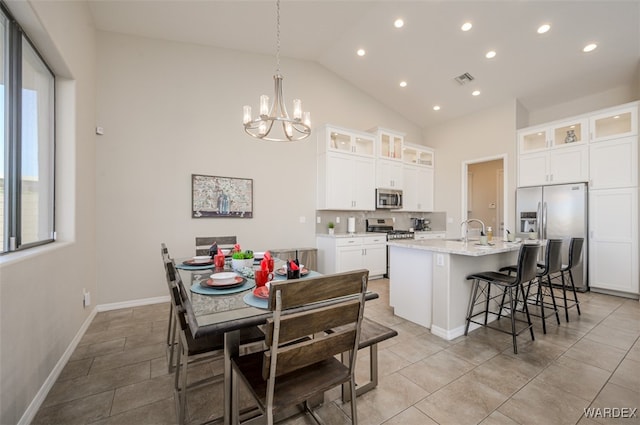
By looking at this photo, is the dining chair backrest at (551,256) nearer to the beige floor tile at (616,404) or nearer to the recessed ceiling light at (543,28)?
the beige floor tile at (616,404)

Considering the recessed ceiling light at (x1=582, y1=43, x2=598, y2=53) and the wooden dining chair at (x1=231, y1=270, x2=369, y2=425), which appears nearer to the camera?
the wooden dining chair at (x1=231, y1=270, x2=369, y2=425)

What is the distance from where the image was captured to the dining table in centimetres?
117

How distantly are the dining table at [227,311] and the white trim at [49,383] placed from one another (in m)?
1.08

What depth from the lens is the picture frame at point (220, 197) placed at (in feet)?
13.1

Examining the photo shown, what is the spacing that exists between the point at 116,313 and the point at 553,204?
6.69 meters

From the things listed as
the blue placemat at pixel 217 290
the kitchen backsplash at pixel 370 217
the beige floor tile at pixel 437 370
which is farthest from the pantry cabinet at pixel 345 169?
the blue placemat at pixel 217 290

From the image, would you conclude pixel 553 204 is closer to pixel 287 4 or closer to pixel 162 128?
pixel 287 4

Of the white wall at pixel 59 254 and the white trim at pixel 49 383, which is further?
the white trim at pixel 49 383

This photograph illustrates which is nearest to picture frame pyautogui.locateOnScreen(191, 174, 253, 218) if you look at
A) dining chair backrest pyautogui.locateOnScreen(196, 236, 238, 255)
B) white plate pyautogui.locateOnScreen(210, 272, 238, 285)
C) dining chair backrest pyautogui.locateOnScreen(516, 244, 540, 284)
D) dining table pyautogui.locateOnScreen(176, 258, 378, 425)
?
dining chair backrest pyautogui.locateOnScreen(196, 236, 238, 255)

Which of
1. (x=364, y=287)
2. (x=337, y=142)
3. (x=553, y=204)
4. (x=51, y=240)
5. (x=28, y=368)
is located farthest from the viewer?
(x=337, y=142)

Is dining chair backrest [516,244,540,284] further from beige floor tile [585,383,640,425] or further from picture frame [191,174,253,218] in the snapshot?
picture frame [191,174,253,218]

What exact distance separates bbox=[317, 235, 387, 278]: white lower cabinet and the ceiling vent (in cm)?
310

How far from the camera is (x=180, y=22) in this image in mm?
A: 3605

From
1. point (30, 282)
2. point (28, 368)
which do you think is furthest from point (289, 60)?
point (28, 368)
